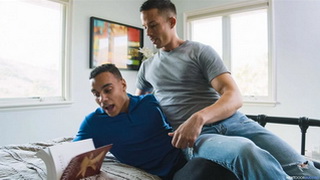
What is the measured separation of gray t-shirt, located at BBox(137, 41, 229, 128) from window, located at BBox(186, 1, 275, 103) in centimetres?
199

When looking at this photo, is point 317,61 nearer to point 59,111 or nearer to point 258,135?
point 258,135

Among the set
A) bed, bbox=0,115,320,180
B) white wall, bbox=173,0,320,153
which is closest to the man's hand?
bed, bbox=0,115,320,180

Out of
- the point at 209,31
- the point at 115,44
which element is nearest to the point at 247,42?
the point at 209,31

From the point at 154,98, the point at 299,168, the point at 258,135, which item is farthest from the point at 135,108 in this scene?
the point at 299,168

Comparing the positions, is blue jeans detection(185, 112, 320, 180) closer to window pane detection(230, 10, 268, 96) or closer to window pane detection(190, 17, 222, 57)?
window pane detection(230, 10, 268, 96)

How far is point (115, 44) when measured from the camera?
11.0 ft

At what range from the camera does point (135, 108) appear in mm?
1186

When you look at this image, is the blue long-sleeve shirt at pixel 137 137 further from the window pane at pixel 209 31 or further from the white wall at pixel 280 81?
the window pane at pixel 209 31

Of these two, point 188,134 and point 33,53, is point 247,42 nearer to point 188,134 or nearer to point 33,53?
point 33,53

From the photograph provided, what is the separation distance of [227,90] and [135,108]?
1.40 feet

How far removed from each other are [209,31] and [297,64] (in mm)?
1214

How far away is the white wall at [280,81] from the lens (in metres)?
2.55

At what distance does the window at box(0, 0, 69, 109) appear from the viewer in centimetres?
243

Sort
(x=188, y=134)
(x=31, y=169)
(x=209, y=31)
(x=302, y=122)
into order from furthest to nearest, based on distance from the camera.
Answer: (x=209, y=31)
(x=302, y=122)
(x=31, y=169)
(x=188, y=134)
